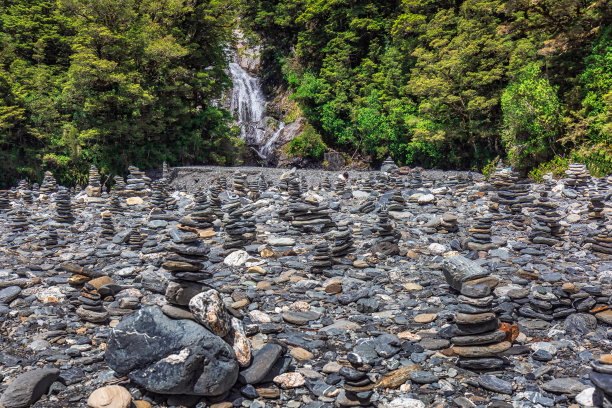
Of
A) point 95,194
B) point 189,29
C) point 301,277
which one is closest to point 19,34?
point 189,29

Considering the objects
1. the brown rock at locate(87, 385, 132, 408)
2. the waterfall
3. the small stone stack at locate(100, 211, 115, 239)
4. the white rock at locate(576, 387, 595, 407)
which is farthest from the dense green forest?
the brown rock at locate(87, 385, 132, 408)

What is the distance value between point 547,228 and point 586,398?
22.5ft

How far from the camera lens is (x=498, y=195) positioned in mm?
13062

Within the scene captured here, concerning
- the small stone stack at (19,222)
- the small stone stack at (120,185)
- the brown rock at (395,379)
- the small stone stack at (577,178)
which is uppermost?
the small stone stack at (577,178)

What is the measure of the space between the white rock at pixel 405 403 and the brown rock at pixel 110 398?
299cm

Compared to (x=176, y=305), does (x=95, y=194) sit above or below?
below

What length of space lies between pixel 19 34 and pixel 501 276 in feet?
129

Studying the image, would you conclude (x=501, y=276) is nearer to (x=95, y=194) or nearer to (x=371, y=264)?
(x=371, y=264)

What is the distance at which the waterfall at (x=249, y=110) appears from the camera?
41.7 metres

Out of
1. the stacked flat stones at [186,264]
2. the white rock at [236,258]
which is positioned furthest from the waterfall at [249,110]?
the stacked flat stones at [186,264]

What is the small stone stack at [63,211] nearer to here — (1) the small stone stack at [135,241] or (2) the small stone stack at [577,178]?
(1) the small stone stack at [135,241]

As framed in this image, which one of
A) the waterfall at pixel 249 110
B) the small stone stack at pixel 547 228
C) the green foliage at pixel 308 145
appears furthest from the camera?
the waterfall at pixel 249 110

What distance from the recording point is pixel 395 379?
4691 millimetres

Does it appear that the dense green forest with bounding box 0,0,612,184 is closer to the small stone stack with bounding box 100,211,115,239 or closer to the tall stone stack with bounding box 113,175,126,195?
the tall stone stack with bounding box 113,175,126,195
